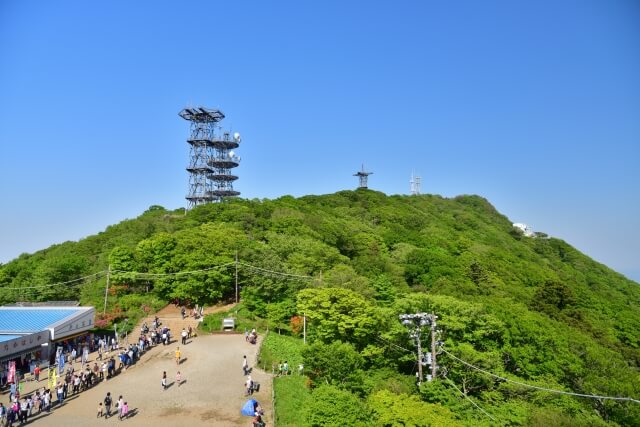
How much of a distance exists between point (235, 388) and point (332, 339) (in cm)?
737

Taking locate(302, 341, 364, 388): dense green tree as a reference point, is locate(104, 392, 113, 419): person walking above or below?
below

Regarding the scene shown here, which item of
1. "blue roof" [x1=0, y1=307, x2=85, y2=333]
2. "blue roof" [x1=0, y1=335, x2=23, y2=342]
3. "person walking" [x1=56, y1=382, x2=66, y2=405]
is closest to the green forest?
"blue roof" [x1=0, y1=307, x2=85, y2=333]

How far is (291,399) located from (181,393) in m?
5.20

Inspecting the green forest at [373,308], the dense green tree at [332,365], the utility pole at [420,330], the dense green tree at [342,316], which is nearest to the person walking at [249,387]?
the green forest at [373,308]

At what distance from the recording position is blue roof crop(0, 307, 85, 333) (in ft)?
87.5

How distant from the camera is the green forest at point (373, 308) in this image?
71.6ft

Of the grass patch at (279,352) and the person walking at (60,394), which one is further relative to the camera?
the grass patch at (279,352)

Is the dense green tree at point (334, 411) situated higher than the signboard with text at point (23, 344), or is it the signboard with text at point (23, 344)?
the signboard with text at point (23, 344)

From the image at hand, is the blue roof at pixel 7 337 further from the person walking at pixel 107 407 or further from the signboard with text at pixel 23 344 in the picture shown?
the person walking at pixel 107 407

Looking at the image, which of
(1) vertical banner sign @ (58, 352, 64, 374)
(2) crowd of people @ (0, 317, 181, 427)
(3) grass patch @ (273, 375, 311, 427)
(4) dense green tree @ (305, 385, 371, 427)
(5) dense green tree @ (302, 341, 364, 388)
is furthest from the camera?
(1) vertical banner sign @ (58, 352, 64, 374)

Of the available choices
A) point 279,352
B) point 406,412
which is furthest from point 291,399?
point 279,352

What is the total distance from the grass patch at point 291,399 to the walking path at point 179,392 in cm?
46

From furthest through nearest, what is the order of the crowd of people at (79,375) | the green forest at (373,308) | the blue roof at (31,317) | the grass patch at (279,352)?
the blue roof at (31,317) → the grass patch at (279,352) → the green forest at (373,308) → the crowd of people at (79,375)

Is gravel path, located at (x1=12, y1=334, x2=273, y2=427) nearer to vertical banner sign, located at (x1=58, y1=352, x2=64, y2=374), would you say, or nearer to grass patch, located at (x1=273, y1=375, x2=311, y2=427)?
grass patch, located at (x1=273, y1=375, x2=311, y2=427)
